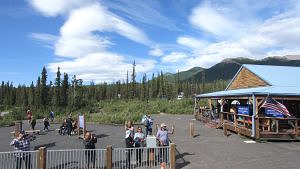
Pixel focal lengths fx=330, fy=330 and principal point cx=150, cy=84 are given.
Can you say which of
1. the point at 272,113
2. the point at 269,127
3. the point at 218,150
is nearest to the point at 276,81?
the point at 272,113

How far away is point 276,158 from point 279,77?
12.9 metres

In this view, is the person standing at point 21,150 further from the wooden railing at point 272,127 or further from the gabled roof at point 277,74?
the gabled roof at point 277,74

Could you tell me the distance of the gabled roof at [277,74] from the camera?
80.4 feet

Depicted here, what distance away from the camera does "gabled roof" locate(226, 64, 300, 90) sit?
24.5 m

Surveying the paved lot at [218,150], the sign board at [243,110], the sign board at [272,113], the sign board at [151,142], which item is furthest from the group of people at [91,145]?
the sign board at [243,110]

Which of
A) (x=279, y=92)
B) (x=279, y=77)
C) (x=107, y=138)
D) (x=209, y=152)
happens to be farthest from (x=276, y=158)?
(x=279, y=77)

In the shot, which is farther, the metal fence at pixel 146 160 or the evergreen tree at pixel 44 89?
the evergreen tree at pixel 44 89

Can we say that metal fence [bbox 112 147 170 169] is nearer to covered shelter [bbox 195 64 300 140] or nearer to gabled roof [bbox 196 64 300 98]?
covered shelter [bbox 195 64 300 140]

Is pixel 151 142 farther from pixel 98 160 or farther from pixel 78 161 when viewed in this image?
pixel 78 161

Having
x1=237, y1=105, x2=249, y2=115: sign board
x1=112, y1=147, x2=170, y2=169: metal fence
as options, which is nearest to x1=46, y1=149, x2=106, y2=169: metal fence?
x1=112, y1=147, x2=170, y2=169: metal fence

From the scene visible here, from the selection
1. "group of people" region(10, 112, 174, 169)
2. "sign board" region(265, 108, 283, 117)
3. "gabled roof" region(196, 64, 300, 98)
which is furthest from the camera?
"gabled roof" region(196, 64, 300, 98)

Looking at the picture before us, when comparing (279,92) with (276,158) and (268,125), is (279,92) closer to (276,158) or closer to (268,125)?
(268,125)

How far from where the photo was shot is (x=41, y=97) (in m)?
80.6

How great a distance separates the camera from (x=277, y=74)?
2728cm
